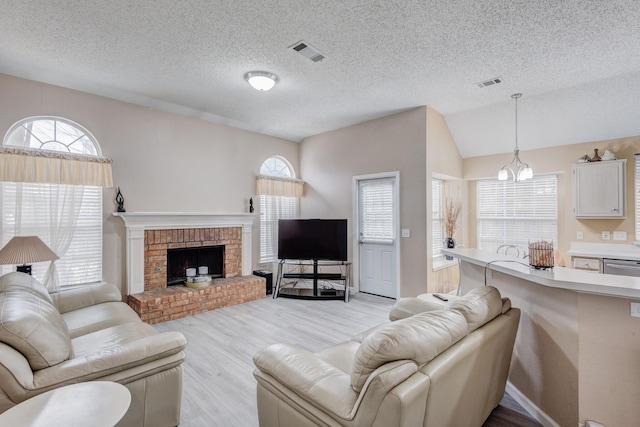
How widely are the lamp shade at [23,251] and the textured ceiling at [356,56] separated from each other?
186 cm

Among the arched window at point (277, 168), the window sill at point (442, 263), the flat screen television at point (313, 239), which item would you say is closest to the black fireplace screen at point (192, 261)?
the flat screen television at point (313, 239)

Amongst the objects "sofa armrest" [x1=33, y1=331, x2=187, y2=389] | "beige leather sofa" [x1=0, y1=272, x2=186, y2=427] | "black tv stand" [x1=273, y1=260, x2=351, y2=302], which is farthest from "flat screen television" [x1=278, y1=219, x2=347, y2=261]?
"sofa armrest" [x1=33, y1=331, x2=187, y2=389]

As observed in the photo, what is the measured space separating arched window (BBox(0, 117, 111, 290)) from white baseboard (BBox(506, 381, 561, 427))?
4.44m

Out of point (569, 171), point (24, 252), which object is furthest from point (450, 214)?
point (24, 252)

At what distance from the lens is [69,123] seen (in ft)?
12.7

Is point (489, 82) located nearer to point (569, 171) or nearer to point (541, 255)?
point (569, 171)

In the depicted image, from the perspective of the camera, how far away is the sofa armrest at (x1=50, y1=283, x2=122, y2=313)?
2.98m

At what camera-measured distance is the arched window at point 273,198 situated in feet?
19.1

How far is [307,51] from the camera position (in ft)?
9.96

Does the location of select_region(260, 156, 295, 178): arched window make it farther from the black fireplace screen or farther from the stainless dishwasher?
the stainless dishwasher

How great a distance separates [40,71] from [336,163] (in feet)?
13.9

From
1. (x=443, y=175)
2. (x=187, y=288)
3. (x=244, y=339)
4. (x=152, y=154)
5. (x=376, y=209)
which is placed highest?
(x=152, y=154)

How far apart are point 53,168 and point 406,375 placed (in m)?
4.38

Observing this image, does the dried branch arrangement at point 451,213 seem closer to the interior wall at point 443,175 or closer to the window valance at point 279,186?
the interior wall at point 443,175
